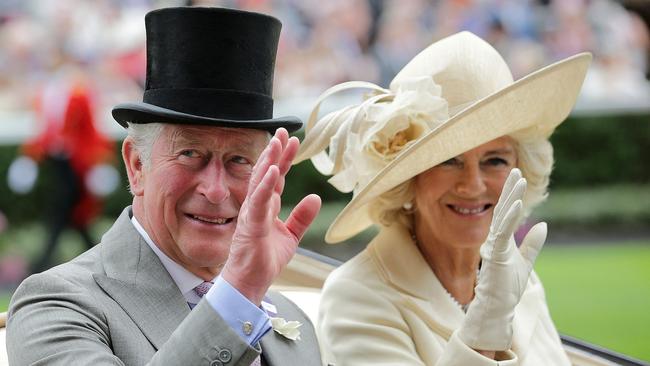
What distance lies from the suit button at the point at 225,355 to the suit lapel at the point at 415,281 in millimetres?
1137

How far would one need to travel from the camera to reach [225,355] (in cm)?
215

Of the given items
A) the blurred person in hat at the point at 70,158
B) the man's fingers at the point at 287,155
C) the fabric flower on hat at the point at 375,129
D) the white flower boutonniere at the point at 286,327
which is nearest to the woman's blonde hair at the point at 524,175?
the fabric flower on hat at the point at 375,129

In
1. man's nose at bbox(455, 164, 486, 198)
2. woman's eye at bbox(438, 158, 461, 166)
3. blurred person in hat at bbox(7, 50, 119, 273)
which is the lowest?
blurred person in hat at bbox(7, 50, 119, 273)

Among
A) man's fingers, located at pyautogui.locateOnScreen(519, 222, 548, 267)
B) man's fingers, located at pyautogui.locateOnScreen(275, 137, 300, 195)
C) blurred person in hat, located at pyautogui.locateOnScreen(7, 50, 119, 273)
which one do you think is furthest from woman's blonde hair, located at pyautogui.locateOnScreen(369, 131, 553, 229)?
blurred person in hat, located at pyautogui.locateOnScreen(7, 50, 119, 273)

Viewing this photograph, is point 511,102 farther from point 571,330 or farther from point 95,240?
point 95,240

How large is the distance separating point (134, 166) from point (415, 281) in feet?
3.20

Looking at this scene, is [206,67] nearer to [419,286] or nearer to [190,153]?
[190,153]

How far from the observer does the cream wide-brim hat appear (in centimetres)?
313

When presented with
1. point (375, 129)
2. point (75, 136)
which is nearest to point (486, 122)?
point (375, 129)

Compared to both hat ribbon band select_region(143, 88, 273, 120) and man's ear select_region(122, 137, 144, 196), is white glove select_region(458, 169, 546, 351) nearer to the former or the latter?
hat ribbon band select_region(143, 88, 273, 120)

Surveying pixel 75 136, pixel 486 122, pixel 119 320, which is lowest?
pixel 75 136

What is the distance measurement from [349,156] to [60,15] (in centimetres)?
771

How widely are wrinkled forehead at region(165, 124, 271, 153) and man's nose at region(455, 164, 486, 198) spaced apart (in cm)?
90

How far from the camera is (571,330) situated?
8.11 metres
